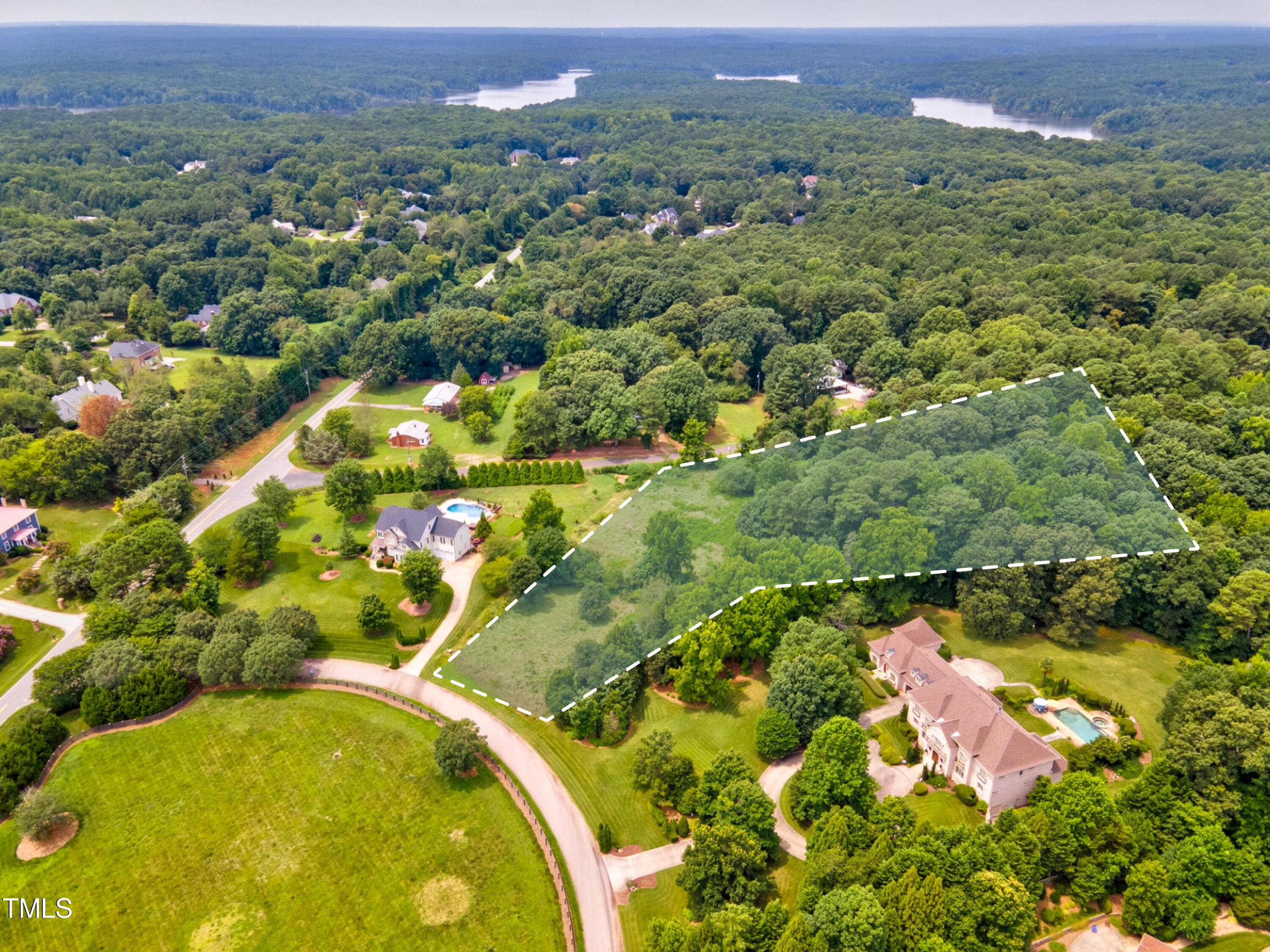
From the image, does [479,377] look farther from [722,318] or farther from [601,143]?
[601,143]

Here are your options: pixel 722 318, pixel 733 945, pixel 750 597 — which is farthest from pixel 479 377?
pixel 733 945

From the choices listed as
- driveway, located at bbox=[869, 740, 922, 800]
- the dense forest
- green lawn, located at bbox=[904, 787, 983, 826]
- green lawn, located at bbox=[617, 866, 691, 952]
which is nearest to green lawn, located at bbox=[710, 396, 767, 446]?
the dense forest

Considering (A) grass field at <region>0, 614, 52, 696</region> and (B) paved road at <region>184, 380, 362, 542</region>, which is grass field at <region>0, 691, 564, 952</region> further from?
(B) paved road at <region>184, 380, 362, 542</region>

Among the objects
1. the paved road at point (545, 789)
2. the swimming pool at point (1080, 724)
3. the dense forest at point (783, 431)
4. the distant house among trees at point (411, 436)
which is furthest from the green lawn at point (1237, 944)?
the distant house among trees at point (411, 436)

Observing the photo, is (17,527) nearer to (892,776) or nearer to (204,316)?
(204,316)

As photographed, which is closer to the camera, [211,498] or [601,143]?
[211,498]

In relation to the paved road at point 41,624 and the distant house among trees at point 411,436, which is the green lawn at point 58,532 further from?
the distant house among trees at point 411,436
